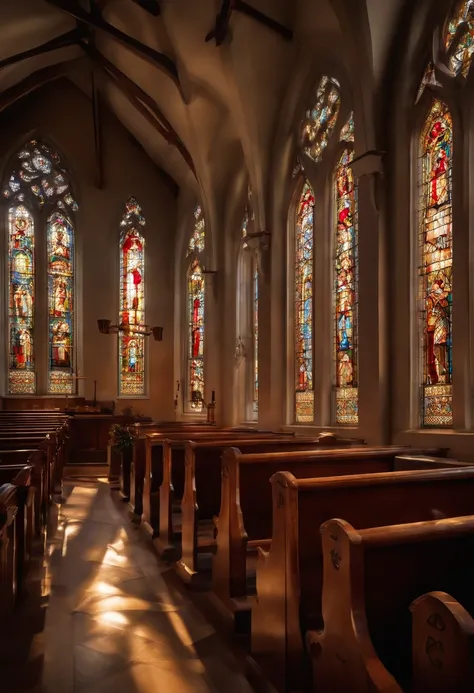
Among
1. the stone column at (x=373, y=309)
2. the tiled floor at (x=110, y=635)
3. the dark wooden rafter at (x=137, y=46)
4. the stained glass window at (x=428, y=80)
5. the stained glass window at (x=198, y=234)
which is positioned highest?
the dark wooden rafter at (x=137, y=46)

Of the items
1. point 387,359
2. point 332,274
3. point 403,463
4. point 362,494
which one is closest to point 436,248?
point 387,359

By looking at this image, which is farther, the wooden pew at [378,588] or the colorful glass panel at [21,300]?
the colorful glass panel at [21,300]

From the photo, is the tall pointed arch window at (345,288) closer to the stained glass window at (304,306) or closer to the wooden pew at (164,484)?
the stained glass window at (304,306)

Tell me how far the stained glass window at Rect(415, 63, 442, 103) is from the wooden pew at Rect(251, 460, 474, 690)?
5.03m

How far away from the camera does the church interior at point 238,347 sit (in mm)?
2646

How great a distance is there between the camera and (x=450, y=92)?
6312 mm

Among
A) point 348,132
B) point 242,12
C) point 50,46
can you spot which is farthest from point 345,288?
point 50,46

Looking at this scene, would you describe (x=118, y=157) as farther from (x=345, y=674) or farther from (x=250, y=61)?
(x=345, y=674)

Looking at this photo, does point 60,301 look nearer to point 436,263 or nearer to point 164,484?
point 436,263

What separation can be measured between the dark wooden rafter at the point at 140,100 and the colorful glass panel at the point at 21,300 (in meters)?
4.42

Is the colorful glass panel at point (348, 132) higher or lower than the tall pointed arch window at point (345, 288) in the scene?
higher

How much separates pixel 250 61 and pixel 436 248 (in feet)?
15.4

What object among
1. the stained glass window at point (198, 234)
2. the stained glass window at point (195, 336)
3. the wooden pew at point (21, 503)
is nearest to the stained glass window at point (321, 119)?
the stained glass window at point (198, 234)

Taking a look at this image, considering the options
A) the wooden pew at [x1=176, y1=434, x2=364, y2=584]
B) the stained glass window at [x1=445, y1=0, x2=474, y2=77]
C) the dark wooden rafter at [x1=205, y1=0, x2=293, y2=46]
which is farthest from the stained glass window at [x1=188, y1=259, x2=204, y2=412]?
the stained glass window at [x1=445, y1=0, x2=474, y2=77]
